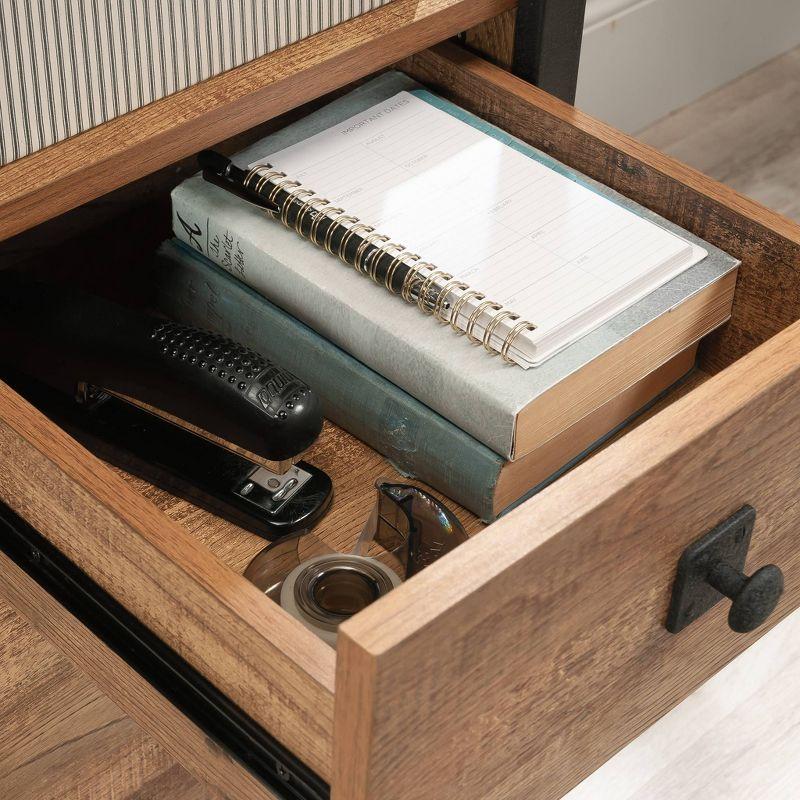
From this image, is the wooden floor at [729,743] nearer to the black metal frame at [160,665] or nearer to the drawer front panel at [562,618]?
the drawer front panel at [562,618]

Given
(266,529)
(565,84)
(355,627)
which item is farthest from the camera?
(565,84)

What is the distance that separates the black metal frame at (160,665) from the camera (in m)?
0.51

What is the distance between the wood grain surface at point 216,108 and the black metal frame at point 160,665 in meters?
0.15

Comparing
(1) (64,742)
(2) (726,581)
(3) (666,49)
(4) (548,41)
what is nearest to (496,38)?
(4) (548,41)

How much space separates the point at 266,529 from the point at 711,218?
0.27 meters

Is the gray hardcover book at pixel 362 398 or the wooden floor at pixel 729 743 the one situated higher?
the gray hardcover book at pixel 362 398

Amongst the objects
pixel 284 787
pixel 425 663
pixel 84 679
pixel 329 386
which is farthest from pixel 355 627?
pixel 84 679

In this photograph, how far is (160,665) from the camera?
552 mm

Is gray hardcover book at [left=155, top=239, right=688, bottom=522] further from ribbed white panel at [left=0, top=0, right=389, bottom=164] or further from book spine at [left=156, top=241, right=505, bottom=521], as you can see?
ribbed white panel at [left=0, top=0, right=389, bottom=164]

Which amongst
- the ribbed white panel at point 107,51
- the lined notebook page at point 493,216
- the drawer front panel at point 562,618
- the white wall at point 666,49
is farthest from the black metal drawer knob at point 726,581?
the white wall at point 666,49

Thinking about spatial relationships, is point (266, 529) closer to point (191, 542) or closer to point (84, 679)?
point (191, 542)

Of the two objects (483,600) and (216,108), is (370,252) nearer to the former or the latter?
(216,108)

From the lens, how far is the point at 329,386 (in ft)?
2.14

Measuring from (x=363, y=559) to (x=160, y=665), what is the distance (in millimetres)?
102
